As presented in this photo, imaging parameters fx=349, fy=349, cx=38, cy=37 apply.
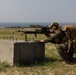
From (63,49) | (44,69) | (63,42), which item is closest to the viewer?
(44,69)

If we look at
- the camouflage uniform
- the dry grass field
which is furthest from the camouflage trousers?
the dry grass field

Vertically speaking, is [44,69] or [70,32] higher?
[70,32]

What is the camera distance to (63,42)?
12.0m

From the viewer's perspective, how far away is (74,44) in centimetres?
1170

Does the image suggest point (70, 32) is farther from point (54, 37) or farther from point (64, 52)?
point (64, 52)

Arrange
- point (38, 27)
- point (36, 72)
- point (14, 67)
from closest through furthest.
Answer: point (36, 72) < point (14, 67) < point (38, 27)

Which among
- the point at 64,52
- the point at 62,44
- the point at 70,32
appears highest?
the point at 70,32

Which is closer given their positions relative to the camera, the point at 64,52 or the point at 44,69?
the point at 44,69

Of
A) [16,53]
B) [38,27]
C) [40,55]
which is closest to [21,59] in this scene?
[16,53]

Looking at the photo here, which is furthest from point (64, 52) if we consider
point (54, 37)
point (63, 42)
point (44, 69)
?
point (44, 69)

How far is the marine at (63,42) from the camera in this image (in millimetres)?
11680

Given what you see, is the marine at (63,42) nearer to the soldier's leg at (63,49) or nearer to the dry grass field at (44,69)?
the soldier's leg at (63,49)

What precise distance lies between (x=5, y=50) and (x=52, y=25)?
6.33ft

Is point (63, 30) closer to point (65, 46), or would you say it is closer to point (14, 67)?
point (65, 46)
